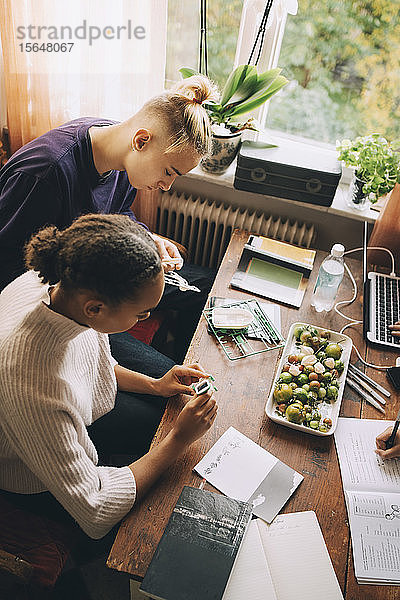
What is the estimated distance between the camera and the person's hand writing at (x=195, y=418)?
45.1 inches

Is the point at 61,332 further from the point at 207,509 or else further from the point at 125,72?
the point at 125,72

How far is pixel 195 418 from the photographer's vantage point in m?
1.16

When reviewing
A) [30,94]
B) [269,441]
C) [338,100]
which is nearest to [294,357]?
[269,441]

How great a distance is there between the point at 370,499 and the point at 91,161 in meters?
1.19

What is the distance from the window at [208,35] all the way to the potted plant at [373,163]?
1.98ft

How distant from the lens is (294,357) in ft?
4.57

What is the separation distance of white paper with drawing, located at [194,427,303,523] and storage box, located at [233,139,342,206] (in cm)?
107

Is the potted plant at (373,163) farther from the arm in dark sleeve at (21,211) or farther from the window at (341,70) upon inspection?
the arm in dark sleeve at (21,211)

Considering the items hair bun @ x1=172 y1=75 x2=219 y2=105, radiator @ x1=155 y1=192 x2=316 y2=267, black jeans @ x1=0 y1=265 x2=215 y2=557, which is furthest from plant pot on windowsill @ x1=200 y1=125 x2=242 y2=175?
black jeans @ x1=0 y1=265 x2=215 y2=557

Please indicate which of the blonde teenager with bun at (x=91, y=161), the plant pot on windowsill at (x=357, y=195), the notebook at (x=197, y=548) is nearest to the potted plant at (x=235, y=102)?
the blonde teenager with bun at (x=91, y=161)

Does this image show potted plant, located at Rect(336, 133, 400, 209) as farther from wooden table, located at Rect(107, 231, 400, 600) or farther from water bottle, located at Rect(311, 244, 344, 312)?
wooden table, located at Rect(107, 231, 400, 600)

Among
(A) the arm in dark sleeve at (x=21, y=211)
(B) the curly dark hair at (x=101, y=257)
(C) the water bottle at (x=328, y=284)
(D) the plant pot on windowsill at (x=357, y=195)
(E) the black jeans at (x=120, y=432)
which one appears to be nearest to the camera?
(B) the curly dark hair at (x=101, y=257)

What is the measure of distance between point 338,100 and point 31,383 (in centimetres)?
169

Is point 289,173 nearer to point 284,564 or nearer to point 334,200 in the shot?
point 334,200
